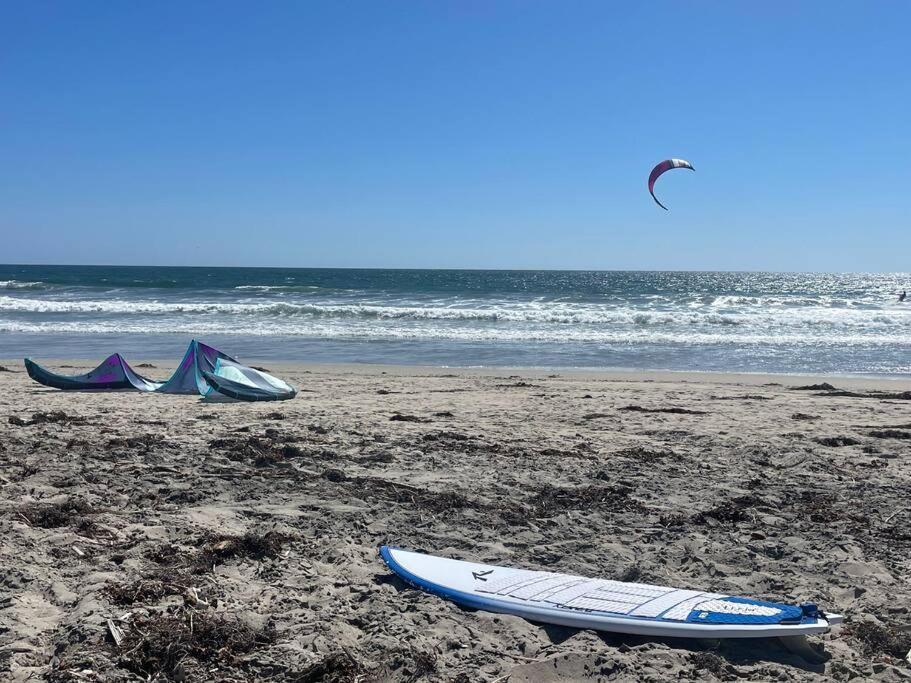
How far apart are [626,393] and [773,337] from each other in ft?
38.2

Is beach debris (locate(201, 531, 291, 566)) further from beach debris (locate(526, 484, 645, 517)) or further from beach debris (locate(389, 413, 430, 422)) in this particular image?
beach debris (locate(389, 413, 430, 422))

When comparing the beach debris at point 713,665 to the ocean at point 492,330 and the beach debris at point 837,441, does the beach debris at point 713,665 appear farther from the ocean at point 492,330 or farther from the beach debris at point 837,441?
the ocean at point 492,330

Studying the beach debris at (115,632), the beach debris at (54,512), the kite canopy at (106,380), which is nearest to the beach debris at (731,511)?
the beach debris at (115,632)

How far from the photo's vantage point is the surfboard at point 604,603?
9.73 feet

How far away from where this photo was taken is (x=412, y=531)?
421cm

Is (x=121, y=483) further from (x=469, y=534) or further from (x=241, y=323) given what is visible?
(x=241, y=323)

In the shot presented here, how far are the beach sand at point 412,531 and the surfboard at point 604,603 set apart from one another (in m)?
0.07

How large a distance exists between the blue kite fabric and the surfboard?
5651 millimetres

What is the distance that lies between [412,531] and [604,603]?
138 centimetres

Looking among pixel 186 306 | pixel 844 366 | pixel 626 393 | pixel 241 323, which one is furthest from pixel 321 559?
pixel 186 306

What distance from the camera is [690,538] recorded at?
4.11 m

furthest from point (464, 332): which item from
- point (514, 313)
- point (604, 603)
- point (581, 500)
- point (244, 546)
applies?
point (604, 603)

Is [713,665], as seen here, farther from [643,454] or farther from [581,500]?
[643,454]

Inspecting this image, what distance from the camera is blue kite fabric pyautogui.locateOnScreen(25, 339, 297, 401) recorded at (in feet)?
29.1
